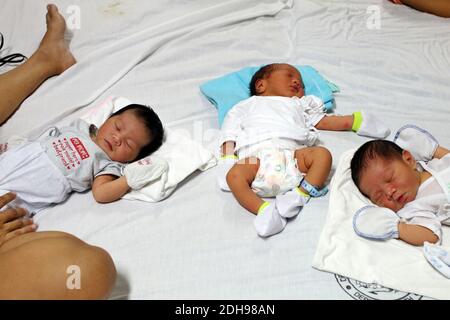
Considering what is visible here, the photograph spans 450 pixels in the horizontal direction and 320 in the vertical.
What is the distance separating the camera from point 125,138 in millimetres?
1266

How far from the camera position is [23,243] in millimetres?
972

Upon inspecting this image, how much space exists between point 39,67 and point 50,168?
417 mm

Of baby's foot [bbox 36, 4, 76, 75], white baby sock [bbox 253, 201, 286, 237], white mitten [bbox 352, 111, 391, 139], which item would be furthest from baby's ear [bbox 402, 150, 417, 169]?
baby's foot [bbox 36, 4, 76, 75]

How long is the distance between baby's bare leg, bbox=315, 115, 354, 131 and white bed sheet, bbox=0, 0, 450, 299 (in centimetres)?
3

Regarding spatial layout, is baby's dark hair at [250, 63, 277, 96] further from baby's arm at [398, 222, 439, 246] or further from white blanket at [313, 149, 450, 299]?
baby's arm at [398, 222, 439, 246]

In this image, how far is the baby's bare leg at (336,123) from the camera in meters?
1.35

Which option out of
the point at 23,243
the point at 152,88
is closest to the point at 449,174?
the point at 152,88

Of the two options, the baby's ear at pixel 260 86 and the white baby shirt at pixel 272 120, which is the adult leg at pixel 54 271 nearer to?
the white baby shirt at pixel 272 120

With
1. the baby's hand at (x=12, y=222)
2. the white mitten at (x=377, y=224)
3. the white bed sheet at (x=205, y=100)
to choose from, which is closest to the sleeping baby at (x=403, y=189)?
the white mitten at (x=377, y=224)

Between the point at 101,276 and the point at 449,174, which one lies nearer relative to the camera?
the point at 101,276

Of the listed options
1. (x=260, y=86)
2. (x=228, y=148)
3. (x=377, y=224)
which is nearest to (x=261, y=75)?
(x=260, y=86)

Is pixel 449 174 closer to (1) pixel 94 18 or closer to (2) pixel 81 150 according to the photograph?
(2) pixel 81 150

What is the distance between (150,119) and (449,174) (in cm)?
77

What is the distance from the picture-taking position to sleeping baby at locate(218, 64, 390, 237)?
1152mm
